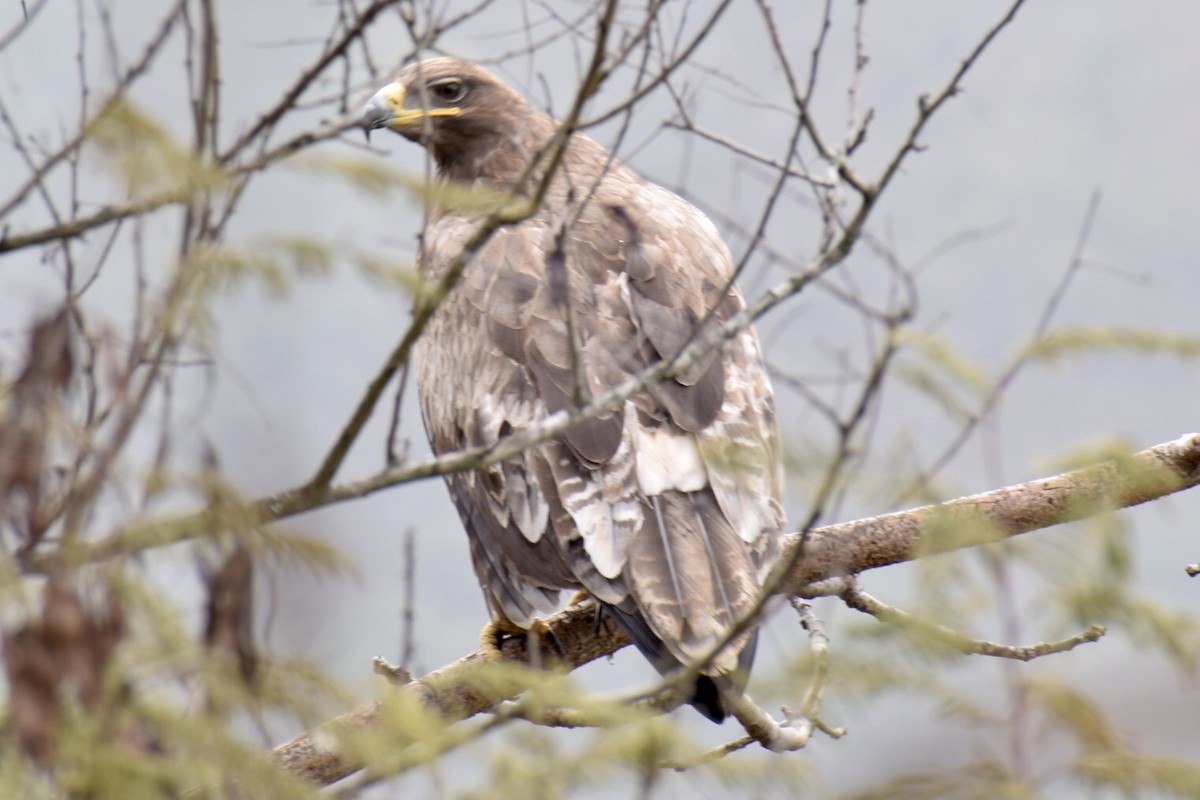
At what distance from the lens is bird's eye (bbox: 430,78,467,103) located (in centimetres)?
558

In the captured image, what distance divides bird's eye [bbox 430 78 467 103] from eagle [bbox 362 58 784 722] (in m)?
0.51

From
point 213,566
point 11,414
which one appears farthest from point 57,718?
point 11,414

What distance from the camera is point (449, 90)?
5.59m

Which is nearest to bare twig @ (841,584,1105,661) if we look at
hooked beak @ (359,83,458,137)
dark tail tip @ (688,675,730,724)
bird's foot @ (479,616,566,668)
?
dark tail tip @ (688,675,730,724)

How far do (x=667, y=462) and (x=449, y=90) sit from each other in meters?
2.31

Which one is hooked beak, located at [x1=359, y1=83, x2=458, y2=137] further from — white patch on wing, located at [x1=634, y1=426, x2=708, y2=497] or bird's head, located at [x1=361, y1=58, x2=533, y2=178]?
white patch on wing, located at [x1=634, y1=426, x2=708, y2=497]

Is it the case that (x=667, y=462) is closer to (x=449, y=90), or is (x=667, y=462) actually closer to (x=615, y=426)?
(x=615, y=426)

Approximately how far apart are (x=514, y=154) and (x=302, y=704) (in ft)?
11.9

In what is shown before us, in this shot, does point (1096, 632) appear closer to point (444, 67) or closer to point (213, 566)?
point (213, 566)

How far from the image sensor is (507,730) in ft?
8.50

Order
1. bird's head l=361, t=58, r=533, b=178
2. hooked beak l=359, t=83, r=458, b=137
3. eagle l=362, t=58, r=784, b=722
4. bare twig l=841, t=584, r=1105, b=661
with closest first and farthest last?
bare twig l=841, t=584, r=1105, b=661 < eagle l=362, t=58, r=784, b=722 < hooked beak l=359, t=83, r=458, b=137 < bird's head l=361, t=58, r=533, b=178

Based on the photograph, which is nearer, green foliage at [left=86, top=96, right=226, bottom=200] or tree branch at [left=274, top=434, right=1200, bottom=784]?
green foliage at [left=86, top=96, right=226, bottom=200]

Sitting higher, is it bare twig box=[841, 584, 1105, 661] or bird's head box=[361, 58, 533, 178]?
bird's head box=[361, 58, 533, 178]

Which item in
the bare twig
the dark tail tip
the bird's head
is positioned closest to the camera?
the bare twig
